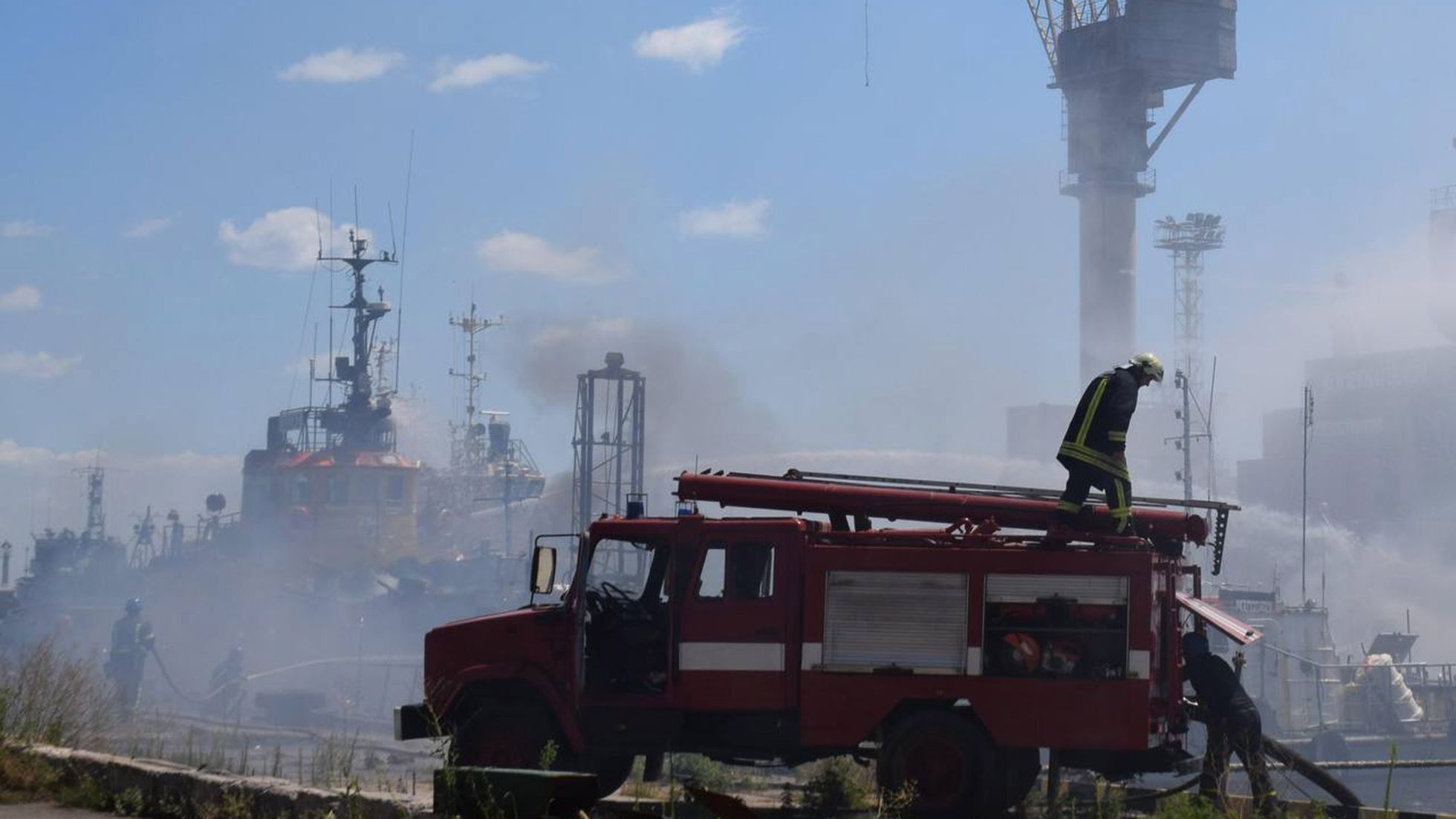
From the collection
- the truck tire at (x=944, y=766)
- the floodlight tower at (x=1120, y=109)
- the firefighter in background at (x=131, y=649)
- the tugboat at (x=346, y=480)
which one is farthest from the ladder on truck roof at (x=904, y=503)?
the floodlight tower at (x=1120, y=109)

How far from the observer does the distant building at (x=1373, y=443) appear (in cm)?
11362

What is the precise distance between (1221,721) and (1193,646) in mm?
561

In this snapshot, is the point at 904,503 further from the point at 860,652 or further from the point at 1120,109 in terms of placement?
the point at 1120,109

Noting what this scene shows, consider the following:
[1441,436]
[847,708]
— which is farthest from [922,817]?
[1441,436]

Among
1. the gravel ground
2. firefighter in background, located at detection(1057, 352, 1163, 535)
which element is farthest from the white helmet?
the gravel ground

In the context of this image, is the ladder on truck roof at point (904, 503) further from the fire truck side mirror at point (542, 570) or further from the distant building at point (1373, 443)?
the distant building at point (1373, 443)

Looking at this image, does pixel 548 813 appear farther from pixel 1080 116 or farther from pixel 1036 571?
pixel 1080 116

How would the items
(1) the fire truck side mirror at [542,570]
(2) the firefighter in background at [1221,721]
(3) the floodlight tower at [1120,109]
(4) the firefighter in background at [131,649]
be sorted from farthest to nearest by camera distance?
(3) the floodlight tower at [1120,109]
(4) the firefighter in background at [131,649]
(1) the fire truck side mirror at [542,570]
(2) the firefighter in background at [1221,721]

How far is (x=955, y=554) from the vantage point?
10.5 metres

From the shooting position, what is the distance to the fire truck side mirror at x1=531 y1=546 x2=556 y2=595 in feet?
37.0

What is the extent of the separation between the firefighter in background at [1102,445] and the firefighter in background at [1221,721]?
3.40ft

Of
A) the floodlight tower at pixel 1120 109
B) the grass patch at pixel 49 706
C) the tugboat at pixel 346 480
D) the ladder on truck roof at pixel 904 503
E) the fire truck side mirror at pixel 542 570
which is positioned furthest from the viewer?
the floodlight tower at pixel 1120 109

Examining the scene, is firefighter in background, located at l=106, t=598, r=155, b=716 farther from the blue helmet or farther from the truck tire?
the blue helmet

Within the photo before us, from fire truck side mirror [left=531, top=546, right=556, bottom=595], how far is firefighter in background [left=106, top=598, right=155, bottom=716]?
1382 inches
